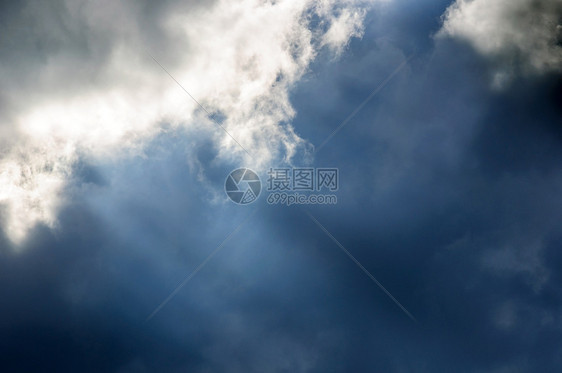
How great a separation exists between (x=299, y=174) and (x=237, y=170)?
41.7 feet

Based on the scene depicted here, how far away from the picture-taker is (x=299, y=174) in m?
66.0

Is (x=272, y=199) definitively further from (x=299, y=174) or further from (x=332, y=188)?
(x=332, y=188)

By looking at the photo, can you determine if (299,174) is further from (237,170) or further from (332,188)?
(237,170)

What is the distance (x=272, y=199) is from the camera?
67.2 meters

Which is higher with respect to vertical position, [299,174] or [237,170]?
[299,174]

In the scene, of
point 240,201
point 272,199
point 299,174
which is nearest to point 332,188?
point 299,174

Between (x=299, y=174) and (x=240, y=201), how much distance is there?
504 inches

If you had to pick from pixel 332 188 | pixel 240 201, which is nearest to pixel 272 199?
pixel 240 201

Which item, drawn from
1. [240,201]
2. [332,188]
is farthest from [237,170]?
[332,188]

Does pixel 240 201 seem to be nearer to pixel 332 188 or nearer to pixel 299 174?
pixel 299 174

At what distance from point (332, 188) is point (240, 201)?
1820 cm

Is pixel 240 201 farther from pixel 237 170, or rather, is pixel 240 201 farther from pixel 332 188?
pixel 332 188

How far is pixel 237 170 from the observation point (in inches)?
2709

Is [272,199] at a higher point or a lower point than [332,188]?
lower
